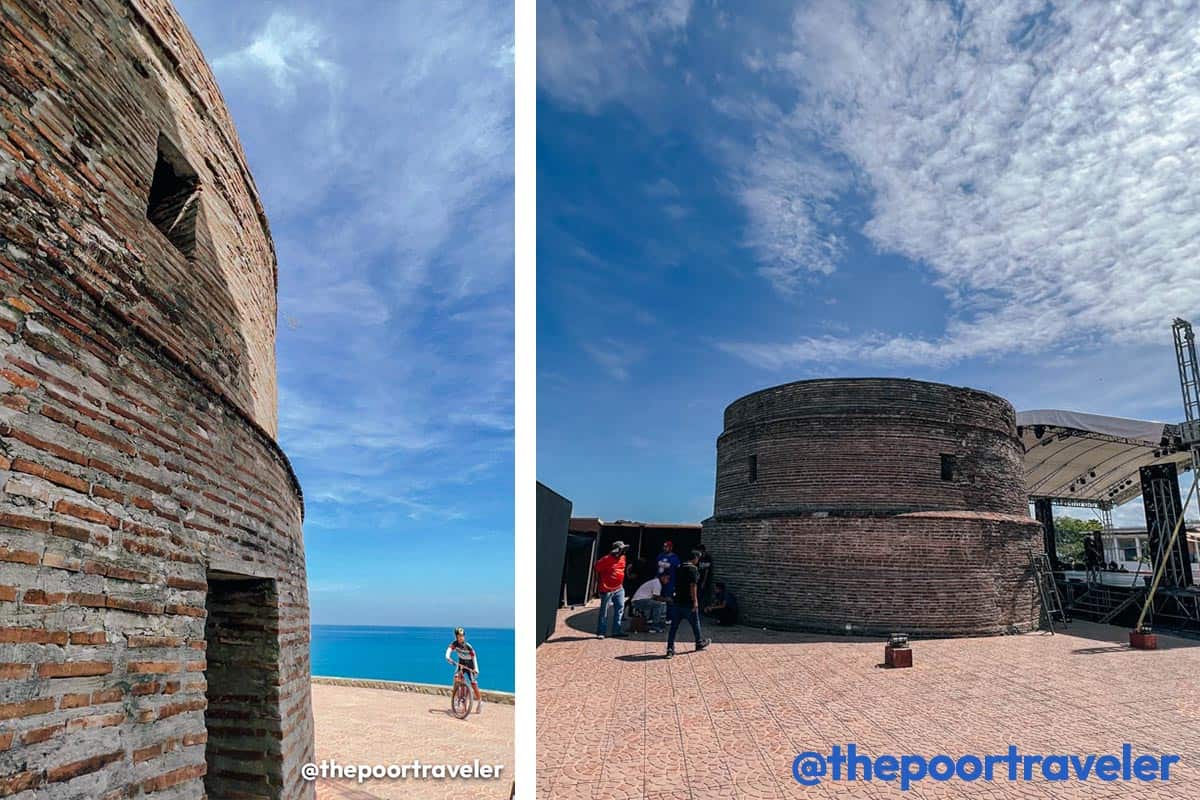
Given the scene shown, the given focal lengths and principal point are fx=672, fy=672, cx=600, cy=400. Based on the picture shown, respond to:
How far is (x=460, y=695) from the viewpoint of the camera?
1260 cm

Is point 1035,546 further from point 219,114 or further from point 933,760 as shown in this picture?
point 219,114

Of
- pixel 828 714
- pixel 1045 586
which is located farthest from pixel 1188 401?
pixel 828 714

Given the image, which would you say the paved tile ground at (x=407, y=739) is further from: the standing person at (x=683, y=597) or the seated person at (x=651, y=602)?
the seated person at (x=651, y=602)

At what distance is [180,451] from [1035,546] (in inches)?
634

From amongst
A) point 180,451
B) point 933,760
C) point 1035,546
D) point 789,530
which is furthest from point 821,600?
point 180,451

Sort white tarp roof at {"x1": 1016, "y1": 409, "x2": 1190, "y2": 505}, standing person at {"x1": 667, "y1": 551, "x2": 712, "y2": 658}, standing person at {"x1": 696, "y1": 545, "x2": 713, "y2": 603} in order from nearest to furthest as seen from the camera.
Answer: standing person at {"x1": 667, "y1": 551, "x2": 712, "y2": 658}
standing person at {"x1": 696, "y1": 545, "x2": 713, "y2": 603}
white tarp roof at {"x1": 1016, "y1": 409, "x2": 1190, "y2": 505}

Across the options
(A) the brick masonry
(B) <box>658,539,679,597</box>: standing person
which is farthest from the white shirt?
(A) the brick masonry

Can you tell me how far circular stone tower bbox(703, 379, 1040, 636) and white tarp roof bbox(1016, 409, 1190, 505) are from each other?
2165 mm

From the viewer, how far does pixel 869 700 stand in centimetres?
704

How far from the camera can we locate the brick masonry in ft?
7.50

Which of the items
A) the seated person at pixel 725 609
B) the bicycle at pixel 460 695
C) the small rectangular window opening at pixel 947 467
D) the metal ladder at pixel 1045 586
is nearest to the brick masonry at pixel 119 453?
the bicycle at pixel 460 695

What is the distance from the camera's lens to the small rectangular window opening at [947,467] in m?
13.7

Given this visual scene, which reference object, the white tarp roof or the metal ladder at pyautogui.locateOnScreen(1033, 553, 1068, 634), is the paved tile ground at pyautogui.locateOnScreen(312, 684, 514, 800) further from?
the white tarp roof

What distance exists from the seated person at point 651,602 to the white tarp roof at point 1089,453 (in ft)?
32.9
